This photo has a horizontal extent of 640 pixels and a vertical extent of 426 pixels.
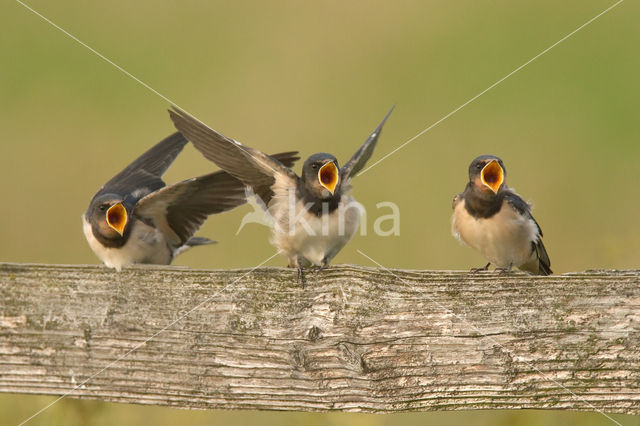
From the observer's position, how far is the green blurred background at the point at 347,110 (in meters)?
6.53

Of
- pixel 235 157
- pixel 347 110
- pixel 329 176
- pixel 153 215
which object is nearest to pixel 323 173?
pixel 329 176

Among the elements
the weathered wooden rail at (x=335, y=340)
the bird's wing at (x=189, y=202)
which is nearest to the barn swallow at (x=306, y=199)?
the bird's wing at (x=189, y=202)

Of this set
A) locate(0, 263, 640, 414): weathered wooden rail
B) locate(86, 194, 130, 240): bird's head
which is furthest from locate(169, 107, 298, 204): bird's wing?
locate(0, 263, 640, 414): weathered wooden rail

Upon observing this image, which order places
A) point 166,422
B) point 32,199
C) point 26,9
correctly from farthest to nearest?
1. point 26,9
2. point 32,199
3. point 166,422

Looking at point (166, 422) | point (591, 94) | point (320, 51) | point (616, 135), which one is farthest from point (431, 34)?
point (166, 422)

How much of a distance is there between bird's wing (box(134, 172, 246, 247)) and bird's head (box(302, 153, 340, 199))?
454 mm

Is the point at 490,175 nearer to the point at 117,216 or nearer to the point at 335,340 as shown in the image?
the point at 117,216

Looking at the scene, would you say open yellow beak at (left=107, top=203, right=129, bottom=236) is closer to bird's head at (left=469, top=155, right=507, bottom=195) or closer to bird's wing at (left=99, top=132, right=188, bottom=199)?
bird's wing at (left=99, top=132, right=188, bottom=199)

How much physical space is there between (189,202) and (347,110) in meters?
3.69

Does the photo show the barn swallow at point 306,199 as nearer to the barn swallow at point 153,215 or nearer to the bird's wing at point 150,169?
the barn swallow at point 153,215

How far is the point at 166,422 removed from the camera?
3742mm

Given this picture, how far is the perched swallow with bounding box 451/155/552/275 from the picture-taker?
4688 millimetres

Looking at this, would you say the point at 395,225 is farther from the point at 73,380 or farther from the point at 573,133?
the point at 73,380

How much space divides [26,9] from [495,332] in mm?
8789
